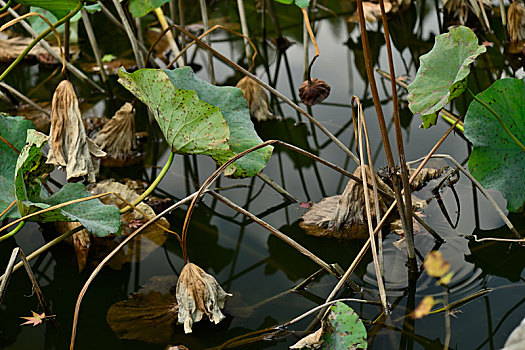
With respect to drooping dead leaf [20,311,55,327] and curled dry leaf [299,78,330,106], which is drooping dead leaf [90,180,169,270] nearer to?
drooping dead leaf [20,311,55,327]

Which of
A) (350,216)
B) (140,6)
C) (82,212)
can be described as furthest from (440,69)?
(140,6)

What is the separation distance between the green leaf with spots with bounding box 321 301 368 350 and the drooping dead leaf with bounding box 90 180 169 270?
1.49 ft

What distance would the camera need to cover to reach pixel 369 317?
1019 mm

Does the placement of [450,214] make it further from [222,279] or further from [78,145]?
[78,145]

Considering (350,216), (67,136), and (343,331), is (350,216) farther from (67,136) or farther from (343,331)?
(67,136)

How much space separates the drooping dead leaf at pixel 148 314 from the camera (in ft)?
3.38

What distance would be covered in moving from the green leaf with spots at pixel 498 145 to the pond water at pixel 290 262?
5.6 inches

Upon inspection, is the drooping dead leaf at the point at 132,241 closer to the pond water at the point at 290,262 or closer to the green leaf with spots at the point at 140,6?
the pond water at the point at 290,262

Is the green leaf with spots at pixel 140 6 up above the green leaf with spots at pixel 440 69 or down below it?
above

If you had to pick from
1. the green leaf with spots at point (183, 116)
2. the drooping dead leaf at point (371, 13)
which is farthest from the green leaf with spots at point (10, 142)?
the drooping dead leaf at point (371, 13)

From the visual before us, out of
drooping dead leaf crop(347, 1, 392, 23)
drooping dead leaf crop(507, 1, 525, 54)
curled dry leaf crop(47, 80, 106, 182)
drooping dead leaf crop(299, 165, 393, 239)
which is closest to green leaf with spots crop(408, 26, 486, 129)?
drooping dead leaf crop(299, 165, 393, 239)

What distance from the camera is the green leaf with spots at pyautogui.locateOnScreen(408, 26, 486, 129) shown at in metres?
0.98

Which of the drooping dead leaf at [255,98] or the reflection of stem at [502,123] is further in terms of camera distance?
the drooping dead leaf at [255,98]

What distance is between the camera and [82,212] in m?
1.04
